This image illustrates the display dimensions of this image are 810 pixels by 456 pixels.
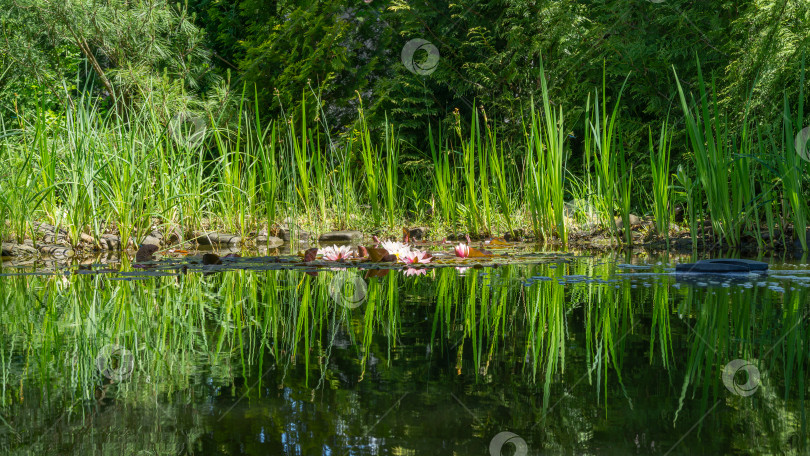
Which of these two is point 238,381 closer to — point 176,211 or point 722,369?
point 722,369

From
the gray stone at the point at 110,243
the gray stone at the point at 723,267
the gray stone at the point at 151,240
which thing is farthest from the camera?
the gray stone at the point at 151,240

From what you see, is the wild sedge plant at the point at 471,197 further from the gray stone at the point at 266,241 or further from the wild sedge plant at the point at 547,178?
the gray stone at the point at 266,241

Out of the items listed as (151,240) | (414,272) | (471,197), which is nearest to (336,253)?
(414,272)

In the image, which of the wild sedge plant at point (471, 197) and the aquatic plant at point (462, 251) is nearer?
the aquatic plant at point (462, 251)

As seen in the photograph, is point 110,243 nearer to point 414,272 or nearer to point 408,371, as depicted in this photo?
point 414,272

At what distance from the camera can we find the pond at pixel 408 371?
0.76m

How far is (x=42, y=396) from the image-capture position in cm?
93

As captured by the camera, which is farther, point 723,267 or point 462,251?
point 462,251

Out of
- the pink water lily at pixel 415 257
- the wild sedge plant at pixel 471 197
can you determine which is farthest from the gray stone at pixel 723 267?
the wild sedge plant at pixel 471 197

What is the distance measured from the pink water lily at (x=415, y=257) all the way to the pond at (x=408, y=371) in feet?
2.56

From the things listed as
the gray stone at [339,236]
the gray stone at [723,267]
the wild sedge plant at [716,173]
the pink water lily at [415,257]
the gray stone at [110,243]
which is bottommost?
the gray stone at [723,267]

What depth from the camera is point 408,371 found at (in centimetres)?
107

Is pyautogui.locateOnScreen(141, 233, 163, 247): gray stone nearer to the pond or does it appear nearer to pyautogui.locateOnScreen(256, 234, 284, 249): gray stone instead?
pyautogui.locateOnScreen(256, 234, 284, 249): gray stone

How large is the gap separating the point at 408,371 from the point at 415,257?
6.11 ft
